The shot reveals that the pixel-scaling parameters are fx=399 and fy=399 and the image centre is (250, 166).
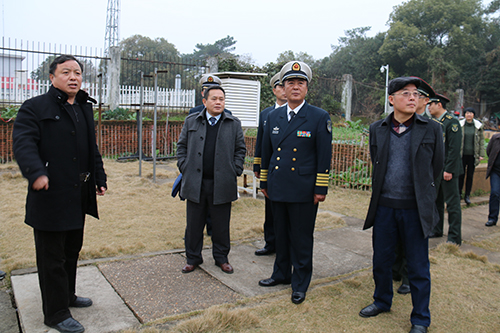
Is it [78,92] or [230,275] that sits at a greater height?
[78,92]

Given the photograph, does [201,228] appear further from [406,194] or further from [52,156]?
[406,194]

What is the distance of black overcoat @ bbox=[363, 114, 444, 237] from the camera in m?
3.12

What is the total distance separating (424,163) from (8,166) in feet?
32.2

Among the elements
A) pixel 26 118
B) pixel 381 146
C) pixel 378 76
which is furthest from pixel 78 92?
pixel 378 76

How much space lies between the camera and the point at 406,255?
3.25 meters

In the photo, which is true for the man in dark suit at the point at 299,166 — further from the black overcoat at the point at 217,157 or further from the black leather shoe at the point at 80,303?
the black leather shoe at the point at 80,303

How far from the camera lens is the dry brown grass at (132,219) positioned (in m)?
4.60

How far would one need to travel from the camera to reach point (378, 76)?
123ft

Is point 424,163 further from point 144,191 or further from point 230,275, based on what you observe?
Result: point 144,191

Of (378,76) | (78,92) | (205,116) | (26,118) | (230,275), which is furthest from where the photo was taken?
(378,76)

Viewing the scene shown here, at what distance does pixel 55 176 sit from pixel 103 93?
11.8 metres

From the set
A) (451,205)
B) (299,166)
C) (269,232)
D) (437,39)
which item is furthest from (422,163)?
(437,39)

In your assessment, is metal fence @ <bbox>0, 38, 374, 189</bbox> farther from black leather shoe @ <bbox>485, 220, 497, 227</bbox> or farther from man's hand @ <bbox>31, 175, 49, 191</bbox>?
man's hand @ <bbox>31, 175, 49, 191</bbox>

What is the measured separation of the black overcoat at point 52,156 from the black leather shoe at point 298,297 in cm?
185
